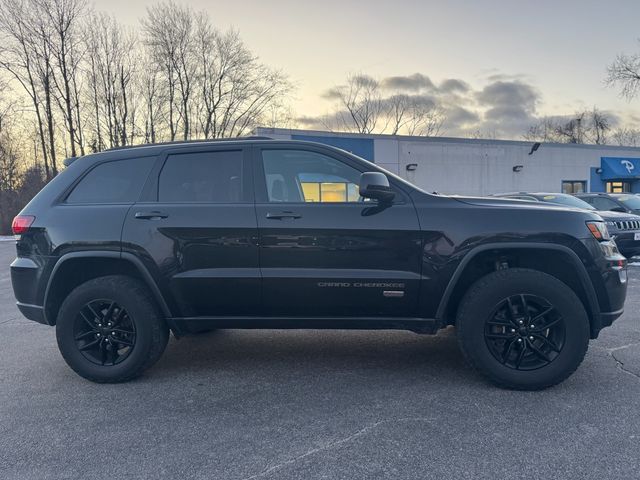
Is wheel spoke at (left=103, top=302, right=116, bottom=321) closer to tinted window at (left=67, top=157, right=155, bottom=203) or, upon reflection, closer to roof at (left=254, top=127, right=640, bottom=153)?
tinted window at (left=67, top=157, right=155, bottom=203)

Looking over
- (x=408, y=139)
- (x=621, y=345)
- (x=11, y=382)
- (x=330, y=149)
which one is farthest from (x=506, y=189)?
(x=11, y=382)

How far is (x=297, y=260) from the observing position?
3320 mm

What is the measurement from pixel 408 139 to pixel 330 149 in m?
18.2

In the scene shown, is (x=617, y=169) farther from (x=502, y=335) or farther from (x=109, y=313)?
(x=109, y=313)

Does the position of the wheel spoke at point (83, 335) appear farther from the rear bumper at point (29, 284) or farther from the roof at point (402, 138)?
the roof at point (402, 138)

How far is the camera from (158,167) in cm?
365

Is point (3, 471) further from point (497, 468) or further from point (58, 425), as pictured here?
point (497, 468)

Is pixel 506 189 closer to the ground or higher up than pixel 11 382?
higher up

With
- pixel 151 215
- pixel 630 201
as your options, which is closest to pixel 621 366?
pixel 151 215

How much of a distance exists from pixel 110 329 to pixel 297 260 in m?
1.67

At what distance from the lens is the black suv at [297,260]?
127 inches

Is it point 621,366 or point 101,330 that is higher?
point 101,330

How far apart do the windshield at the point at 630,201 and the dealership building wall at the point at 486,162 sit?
10.1 m

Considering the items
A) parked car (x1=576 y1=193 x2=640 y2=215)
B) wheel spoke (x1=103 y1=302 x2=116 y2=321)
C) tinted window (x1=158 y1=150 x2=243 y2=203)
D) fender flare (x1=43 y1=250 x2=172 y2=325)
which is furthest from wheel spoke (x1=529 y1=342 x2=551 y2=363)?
parked car (x1=576 y1=193 x2=640 y2=215)
